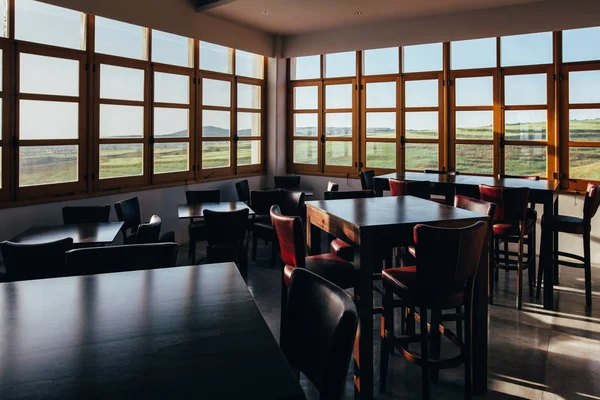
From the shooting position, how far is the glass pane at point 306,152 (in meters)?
8.42

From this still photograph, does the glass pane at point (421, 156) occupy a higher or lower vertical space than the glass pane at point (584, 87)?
lower

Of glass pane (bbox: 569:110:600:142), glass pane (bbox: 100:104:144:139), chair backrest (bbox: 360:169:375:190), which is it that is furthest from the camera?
chair backrest (bbox: 360:169:375:190)

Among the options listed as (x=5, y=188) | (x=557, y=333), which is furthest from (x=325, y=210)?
(x=5, y=188)

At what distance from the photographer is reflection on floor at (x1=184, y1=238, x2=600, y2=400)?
2.86 metres

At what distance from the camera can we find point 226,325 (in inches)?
56.1

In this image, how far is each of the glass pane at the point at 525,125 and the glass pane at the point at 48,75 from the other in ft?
18.9

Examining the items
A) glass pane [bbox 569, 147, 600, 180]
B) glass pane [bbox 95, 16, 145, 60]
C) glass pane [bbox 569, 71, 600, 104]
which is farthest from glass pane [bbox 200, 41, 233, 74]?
glass pane [bbox 569, 147, 600, 180]

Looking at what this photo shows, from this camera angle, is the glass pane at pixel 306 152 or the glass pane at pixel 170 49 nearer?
the glass pane at pixel 170 49

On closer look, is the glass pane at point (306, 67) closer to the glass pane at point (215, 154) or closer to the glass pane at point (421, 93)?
the glass pane at point (421, 93)

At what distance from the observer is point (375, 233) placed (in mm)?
2615

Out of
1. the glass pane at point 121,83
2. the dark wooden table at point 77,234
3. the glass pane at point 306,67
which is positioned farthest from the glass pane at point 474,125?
the dark wooden table at point 77,234

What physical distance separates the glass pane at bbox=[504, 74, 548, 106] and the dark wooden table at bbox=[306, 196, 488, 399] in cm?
404

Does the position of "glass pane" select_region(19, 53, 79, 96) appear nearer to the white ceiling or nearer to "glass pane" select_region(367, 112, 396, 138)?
the white ceiling

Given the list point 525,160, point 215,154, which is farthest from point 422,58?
point 215,154
